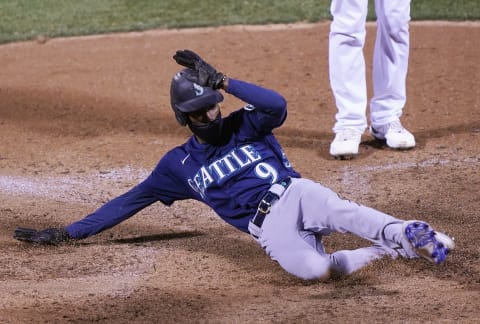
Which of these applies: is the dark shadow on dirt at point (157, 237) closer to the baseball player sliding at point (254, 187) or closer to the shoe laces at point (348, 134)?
the baseball player sliding at point (254, 187)

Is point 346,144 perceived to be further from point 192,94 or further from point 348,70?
point 192,94

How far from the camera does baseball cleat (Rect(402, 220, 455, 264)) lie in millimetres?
4285

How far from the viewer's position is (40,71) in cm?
917

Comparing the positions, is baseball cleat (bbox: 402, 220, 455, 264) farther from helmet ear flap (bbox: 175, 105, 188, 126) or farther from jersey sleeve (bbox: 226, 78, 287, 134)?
helmet ear flap (bbox: 175, 105, 188, 126)

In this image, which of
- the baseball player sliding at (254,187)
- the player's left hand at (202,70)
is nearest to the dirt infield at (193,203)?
the baseball player sliding at (254,187)

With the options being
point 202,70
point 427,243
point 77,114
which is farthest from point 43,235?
point 77,114

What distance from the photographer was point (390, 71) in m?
7.12

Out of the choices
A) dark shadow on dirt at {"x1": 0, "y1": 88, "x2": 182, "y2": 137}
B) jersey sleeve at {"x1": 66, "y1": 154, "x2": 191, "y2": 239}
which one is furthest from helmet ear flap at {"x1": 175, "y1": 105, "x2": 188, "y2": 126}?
dark shadow on dirt at {"x1": 0, "y1": 88, "x2": 182, "y2": 137}

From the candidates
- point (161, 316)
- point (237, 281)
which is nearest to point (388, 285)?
point (237, 281)

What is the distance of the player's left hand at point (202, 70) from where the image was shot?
4.91 metres

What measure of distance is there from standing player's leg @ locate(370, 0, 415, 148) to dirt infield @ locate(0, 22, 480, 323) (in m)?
0.15

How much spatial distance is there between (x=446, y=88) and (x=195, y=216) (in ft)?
9.97

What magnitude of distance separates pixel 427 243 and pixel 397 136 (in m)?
2.77

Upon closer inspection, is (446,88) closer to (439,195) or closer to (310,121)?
(310,121)
